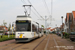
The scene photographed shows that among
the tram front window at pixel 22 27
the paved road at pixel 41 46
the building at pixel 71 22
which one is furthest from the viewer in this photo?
the building at pixel 71 22

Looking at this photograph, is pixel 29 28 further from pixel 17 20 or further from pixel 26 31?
pixel 17 20

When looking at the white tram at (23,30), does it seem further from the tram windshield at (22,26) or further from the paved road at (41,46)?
the paved road at (41,46)

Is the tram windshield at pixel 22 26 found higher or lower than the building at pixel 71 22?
lower

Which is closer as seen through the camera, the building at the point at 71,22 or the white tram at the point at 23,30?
the white tram at the point at 23,30

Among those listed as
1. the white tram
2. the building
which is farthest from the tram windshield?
the building

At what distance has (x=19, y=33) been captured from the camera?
18750 millimetres

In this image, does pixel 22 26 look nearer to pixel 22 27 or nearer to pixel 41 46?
pixel 22 27

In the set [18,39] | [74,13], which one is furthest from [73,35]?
[74,13]

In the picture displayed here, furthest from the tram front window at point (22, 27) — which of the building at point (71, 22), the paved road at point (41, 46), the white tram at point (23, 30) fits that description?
the building at point (71, 22)

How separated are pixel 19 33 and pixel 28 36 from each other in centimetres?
129

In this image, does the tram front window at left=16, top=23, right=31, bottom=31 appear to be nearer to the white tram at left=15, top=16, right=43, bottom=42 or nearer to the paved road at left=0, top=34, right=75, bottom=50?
the white tram at left=15, top=16, right=43, bottom=42

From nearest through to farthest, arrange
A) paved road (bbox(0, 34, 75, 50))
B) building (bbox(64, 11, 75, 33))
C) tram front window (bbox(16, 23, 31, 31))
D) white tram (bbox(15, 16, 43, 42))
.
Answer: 1. paved road (bbox(0, 34, 75, 50))
2. white tram (bbox(15, 16, 43, 42))
3. tram front window (bbox(16, 23, 31, 31))
4. building (bbox(64, 11, 75, 33))

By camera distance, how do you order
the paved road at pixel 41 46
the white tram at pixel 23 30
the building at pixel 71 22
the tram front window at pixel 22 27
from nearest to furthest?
the paved road at pixel 41 46 → the white tram at pixel 23 30 → the tram front window at pixel 22 27 → the building at pixel 71 22

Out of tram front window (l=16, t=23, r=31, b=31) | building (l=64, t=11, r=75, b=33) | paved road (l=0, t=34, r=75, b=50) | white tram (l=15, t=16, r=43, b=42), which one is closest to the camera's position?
paved road (l=0, t=34, r=75, b=50)
